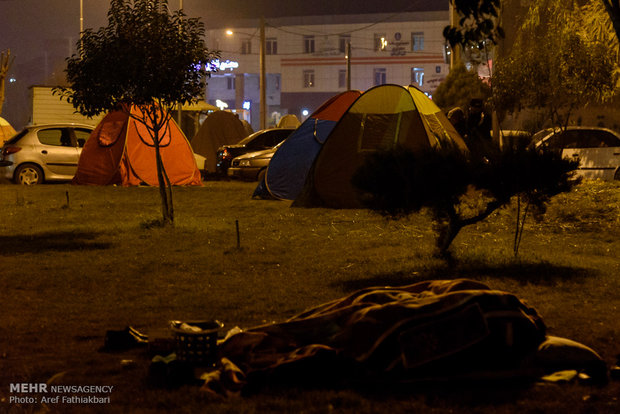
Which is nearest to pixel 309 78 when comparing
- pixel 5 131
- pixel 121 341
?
pixel 5 131

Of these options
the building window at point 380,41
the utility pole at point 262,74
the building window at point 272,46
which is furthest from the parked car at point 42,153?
the building window at point 272,46

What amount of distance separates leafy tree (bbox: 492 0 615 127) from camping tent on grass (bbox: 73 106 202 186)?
918 cm

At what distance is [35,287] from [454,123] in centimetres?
1015

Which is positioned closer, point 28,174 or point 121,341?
point 121,341

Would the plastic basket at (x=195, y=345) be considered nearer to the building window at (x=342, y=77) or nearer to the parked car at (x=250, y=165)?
the parked car at (x=250, y=165)

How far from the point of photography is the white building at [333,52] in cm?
7281

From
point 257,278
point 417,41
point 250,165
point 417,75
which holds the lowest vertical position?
point 257,278

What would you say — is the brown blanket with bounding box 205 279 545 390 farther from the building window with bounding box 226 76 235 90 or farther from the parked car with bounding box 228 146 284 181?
the building window with bounding box 226 76 235 90

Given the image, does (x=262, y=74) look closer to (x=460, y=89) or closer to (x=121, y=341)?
(x=460, y=89)

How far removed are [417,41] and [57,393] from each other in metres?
70.7

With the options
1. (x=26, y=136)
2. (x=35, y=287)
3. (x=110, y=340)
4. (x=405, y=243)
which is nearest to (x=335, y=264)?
(x=405, y=243)

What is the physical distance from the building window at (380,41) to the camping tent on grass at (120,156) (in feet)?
174

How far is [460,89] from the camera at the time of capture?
1160 inches

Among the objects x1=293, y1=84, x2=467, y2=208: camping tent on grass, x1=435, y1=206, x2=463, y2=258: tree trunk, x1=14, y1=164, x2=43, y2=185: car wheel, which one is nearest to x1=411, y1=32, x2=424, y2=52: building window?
x1=14, y1=164, x2=43, y2=185: car wheel
